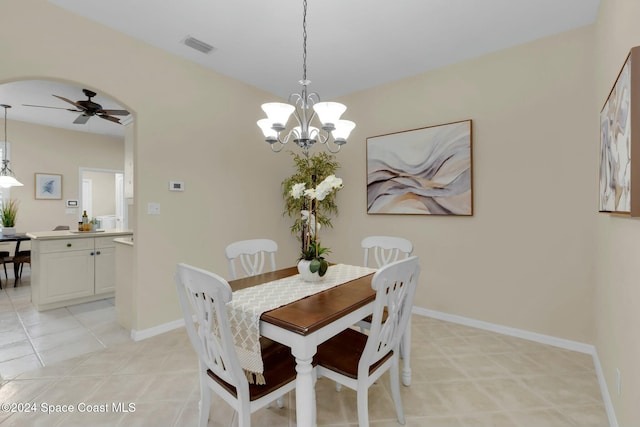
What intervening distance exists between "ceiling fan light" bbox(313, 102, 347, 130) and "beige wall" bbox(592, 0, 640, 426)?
53.4 inches

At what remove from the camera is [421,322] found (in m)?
3.13

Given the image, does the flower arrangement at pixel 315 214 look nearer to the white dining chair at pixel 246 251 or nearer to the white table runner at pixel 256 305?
the white table runner at pixel 256 305

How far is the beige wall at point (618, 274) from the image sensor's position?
131 centimetres

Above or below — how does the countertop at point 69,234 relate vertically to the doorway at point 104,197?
below

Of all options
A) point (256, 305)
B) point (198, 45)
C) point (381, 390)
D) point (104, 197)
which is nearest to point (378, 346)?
point (256, 305)

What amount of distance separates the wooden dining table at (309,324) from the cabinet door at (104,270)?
3563 mm

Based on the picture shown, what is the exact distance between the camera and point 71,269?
358cm

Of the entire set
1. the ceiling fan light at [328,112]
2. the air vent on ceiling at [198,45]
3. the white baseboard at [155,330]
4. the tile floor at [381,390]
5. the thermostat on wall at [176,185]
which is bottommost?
the tile floor at [381,390]

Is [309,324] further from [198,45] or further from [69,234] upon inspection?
[69,234]

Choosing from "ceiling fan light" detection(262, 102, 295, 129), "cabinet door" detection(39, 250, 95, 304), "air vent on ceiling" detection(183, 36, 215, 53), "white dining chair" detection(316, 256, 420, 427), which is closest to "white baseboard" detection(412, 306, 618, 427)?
"white dining chair" detection(316, 256, 420, 427)

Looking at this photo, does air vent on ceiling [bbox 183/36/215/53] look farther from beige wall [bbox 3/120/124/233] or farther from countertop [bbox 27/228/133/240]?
beige wall [bbox 3/120/124/233]

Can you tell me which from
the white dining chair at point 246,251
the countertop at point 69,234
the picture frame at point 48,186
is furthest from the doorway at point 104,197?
the white dining chair at point 246,251

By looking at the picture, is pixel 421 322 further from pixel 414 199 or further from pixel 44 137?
pixel 44 137

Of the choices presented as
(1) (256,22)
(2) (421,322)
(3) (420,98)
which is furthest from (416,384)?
(1) (256,22)
